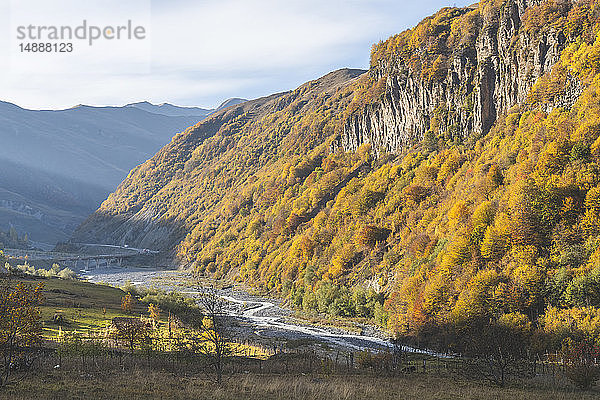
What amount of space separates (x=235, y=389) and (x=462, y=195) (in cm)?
6366

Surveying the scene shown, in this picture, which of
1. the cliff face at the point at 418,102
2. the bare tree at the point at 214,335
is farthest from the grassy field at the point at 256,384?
the cliff face at the point at 418,102

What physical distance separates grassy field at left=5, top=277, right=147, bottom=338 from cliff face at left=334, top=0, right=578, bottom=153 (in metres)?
81.1

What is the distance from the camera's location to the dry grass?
2905 centimetres

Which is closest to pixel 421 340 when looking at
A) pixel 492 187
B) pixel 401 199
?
pixel 492 187

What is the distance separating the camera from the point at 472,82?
108250mm

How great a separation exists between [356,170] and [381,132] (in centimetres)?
1373

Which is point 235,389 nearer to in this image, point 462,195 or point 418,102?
point 462,195

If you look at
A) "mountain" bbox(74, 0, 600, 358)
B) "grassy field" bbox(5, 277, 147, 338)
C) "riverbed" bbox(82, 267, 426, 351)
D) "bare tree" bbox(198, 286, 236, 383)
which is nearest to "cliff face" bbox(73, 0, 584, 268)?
"mountain" bbox(74, 0, 600, 358)

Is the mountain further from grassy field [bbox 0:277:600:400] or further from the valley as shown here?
grassy field [bbox 0:277:600:400]

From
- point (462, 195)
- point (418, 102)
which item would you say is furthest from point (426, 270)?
point (418, 102)

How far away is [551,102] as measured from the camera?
81.4 metres

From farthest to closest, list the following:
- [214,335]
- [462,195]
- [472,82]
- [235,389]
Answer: [472,82] → [462,195] → [214,335] → [235,389]

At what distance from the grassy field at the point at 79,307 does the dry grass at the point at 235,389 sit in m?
23.8

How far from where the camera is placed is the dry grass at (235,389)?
2905cm
